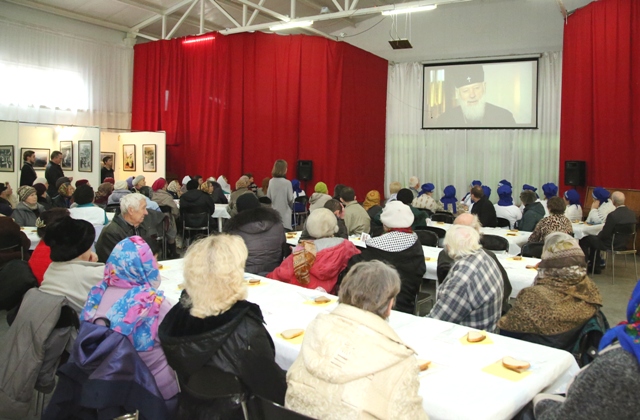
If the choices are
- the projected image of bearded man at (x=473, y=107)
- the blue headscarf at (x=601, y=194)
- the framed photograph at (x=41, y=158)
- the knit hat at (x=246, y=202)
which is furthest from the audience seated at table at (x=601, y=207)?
the framed photograph at (x=41, y=158)

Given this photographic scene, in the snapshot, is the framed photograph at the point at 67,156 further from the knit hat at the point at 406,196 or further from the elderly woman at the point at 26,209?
the knit hat at the point at 406,196

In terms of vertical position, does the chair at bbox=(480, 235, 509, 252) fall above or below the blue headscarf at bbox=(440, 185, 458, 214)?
below

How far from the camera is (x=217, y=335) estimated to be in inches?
79.1

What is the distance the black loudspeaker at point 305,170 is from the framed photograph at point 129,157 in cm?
429

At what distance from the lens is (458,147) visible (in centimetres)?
1270

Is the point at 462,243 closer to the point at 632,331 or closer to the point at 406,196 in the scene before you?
the point at 632,331

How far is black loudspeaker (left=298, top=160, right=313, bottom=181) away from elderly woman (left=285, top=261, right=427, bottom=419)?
1009 cm

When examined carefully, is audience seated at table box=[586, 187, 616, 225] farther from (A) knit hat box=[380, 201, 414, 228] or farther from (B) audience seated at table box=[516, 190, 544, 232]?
(A) knit hat box=[380, 201, 414, 228]

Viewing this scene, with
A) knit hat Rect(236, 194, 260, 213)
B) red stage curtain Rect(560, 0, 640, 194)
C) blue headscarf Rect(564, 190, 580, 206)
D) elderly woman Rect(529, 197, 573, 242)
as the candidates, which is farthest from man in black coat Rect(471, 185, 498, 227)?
red stage curtain Rect(560, 0, 640, 194)

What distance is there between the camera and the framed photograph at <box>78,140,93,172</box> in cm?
1191

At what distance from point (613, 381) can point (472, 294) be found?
1513 mm

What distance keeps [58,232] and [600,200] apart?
759 cm

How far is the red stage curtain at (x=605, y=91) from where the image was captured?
9.05 m

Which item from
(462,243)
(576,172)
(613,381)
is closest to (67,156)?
(576,172)
